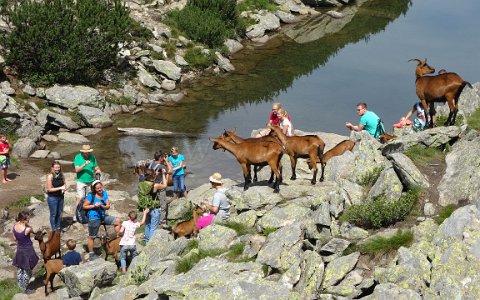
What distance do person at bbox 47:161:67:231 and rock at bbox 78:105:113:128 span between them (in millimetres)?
11364

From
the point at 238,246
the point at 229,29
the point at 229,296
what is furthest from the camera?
the point at 229,29

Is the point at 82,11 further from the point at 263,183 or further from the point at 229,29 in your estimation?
the point at 263,183

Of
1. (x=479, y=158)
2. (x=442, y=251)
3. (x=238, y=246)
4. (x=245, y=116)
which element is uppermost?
(x=479, y=158)

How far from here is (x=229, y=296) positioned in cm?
1030

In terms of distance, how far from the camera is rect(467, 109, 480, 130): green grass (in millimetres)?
14598

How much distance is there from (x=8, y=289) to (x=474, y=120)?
11.7 m

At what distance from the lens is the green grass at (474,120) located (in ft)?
47.9

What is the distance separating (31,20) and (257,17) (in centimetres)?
2071

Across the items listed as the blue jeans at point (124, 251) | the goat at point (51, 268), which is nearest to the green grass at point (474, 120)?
the blue jeans at point (124, 251)

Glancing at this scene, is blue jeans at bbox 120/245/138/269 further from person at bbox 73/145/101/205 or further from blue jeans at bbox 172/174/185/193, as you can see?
blue jeans at bbox 172/174/185/193

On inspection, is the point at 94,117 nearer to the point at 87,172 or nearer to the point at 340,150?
the point at 87,172

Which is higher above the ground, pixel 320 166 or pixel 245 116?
pixel 320 166

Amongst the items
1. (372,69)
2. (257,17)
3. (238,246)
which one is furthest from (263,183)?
(257,17)

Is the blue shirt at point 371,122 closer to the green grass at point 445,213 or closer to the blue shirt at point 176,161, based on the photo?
the blue shirt at point 176,161
